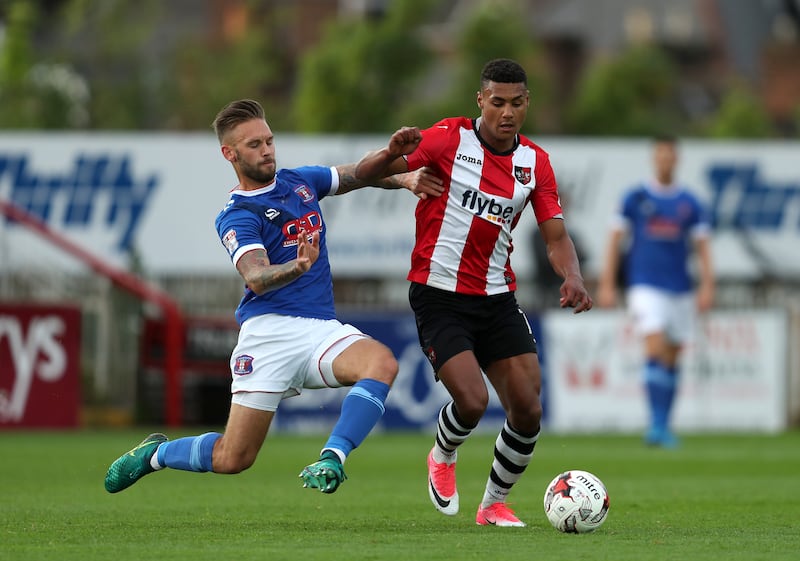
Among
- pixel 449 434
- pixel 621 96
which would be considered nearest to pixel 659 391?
pixel 449 434

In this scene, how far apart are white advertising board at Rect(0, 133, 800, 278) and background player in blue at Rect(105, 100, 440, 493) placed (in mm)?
12405

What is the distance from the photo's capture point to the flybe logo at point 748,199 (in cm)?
2156

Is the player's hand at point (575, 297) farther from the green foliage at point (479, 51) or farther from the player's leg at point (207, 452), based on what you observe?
the green foliage at point (479, 51)

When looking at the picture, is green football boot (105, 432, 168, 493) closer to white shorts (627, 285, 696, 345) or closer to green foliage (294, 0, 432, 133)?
white shorts (627, 285, 696, 345)

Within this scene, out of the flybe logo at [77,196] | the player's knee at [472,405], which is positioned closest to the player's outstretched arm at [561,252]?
the player's knee at [472,405]

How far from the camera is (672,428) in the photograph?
1795 centimetres

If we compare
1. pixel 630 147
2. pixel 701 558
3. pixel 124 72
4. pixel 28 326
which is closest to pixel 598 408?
pixel 630 147

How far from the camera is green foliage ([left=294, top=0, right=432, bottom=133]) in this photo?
28.8 meters

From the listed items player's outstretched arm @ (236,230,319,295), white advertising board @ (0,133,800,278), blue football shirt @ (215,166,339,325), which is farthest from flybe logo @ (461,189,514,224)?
white advertising board @ (0,133,800,278)

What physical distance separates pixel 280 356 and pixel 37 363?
32.5ft

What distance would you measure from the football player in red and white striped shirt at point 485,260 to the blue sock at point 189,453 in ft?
3.86

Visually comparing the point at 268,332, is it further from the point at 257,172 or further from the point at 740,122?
the point at 740,122

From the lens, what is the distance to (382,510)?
8.67 metres

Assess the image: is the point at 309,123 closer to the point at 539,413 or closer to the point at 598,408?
the point at 598,408
